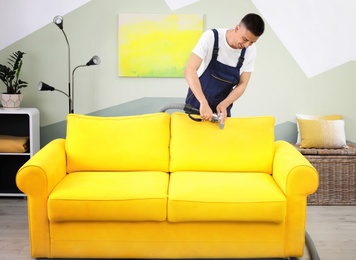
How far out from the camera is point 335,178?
4383 mm

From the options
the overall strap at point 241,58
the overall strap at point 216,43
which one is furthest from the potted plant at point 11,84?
the overall strap at point 241,58

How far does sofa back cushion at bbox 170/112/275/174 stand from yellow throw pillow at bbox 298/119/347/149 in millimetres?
1102

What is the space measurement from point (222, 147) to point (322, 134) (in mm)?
1414

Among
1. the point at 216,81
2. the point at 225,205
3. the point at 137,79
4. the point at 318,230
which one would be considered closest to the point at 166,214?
the point at 225,205

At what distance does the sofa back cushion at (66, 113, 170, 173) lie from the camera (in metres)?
3.46

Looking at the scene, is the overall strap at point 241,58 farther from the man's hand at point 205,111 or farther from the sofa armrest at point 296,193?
the sofa armrest at point 296,193

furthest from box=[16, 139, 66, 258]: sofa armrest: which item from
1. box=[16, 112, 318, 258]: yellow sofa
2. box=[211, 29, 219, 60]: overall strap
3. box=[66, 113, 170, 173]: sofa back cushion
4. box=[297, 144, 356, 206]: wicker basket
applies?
box=[297, 144, 356, 206]: wicker basket

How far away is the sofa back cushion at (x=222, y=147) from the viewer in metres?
3.46

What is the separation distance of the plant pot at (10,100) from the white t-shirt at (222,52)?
1.75m

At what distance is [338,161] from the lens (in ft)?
14.3

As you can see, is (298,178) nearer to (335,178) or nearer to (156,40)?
(335,178)

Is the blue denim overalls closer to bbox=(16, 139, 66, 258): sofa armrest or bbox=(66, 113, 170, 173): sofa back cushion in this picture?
bbox=(66, 113, 170, 173): sofa back cushion

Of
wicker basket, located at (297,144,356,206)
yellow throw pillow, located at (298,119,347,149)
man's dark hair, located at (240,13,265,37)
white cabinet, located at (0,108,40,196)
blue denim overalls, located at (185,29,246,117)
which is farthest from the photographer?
white cabinet, located at (0,108,40,196)

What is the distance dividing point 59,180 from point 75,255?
492 mm
